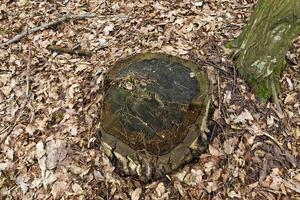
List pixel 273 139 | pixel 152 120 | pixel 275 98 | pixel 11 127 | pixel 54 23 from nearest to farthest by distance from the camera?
pixel 152 120, pixel 273 139, pixel 275 98, pixel 11 127, pixel 54 23

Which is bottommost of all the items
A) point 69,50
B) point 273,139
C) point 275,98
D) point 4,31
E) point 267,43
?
point 4,31

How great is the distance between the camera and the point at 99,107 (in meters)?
3.71

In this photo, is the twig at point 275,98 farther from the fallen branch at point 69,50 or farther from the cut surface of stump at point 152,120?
the fallen branch at point 69,50

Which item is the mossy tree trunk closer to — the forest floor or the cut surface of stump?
the forest floor

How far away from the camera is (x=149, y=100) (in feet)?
10.1

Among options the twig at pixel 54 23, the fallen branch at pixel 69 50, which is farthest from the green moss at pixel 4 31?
the fallen branch at pixel 69 50

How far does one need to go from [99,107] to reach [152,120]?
94 cm

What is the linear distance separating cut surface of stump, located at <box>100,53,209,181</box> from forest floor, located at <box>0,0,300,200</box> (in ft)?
0.99

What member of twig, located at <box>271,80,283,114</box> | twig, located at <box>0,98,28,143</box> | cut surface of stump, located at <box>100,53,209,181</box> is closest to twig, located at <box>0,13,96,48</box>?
twig, located at <box>0,98,28,143</box>

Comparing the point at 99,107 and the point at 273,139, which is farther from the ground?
the point at 273,139

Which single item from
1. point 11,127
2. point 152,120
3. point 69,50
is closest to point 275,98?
point 152,120

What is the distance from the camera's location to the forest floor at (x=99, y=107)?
10.6 ft

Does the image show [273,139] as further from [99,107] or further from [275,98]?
[99,107]

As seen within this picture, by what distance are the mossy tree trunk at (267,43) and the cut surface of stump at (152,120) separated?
0.75 metres
